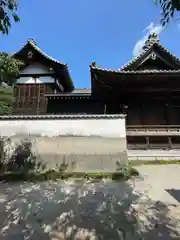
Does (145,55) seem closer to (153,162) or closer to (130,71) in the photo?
(130,71)

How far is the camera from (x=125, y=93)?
14.6 metres

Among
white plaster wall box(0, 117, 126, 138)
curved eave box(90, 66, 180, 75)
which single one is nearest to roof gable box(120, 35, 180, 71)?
curved eave box(90, 66, 180, 75)

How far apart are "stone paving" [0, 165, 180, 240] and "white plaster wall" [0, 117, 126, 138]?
9.56 ft

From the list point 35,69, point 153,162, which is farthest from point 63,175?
point 35,69

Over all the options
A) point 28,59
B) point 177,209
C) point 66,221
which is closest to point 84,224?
point 66,221

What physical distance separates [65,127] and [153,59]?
7.63 metres

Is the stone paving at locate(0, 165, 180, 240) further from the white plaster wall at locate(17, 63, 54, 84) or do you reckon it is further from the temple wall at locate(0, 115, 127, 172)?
the white plaster wall at locate(17, 63, 54, 84)

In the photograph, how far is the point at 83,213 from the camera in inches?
251

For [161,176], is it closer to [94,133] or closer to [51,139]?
[94,133]

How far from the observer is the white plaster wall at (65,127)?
11555mm

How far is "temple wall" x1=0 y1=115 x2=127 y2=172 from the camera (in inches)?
427

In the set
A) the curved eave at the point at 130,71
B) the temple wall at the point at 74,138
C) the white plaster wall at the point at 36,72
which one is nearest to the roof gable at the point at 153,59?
the curved eave at the point at 130,71

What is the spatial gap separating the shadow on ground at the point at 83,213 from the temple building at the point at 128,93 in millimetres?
5950

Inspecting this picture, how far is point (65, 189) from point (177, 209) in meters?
3.72
